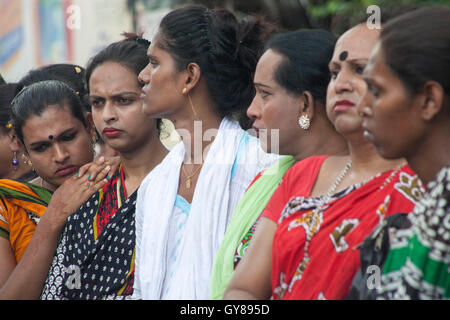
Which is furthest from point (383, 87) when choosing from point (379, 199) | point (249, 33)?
point (249, 33)

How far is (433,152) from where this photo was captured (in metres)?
2.14

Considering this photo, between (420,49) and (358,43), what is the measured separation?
0.62 metres

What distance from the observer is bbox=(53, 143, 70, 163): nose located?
159 inches

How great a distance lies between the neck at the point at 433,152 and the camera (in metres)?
2.13

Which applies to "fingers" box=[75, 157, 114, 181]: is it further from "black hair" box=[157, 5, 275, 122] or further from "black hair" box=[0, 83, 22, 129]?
"black hair" box=[0, 83, 22, 129]

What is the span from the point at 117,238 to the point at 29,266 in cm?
57

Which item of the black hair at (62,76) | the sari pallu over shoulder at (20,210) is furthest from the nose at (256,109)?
the black hair at (62,76)

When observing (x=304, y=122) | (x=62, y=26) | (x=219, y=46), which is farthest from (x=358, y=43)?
(x=62, y=26)

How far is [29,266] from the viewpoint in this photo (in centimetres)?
377

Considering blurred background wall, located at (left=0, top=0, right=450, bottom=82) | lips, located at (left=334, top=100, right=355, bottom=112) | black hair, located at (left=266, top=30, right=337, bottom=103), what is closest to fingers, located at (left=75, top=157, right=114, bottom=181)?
black hair, located at (left=266, top=30, right=337, bottom=103)

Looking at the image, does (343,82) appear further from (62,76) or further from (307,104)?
(62,76)

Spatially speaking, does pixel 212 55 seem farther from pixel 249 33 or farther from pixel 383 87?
pixel 383 87

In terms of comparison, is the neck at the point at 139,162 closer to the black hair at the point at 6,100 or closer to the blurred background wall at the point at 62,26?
the black hair at the point at 6,100

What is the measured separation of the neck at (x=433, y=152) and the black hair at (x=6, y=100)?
3300mm
